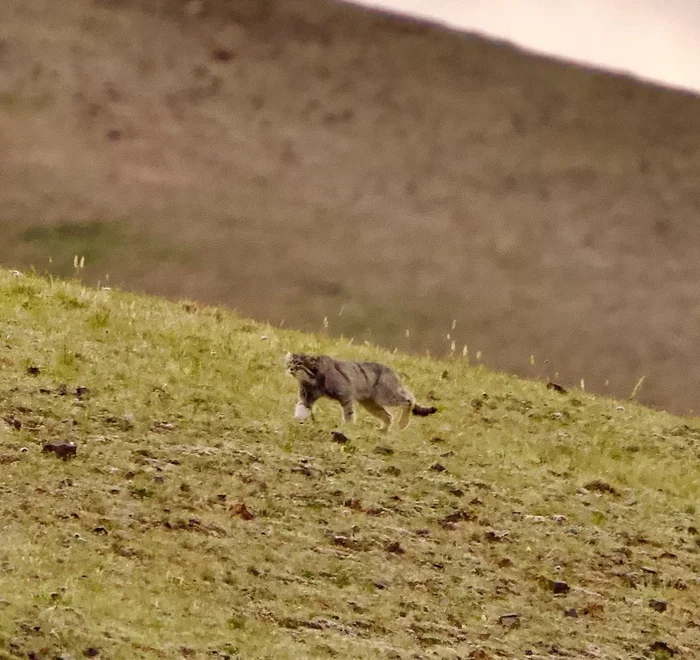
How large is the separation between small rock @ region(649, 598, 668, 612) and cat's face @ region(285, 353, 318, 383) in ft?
5.54

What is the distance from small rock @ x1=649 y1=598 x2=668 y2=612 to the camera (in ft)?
11.4

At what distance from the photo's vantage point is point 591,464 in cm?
466

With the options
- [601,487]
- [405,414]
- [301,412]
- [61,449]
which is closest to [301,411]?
[301,412]

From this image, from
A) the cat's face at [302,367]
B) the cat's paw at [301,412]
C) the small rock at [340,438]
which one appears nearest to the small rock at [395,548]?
the small rock at [340,438]

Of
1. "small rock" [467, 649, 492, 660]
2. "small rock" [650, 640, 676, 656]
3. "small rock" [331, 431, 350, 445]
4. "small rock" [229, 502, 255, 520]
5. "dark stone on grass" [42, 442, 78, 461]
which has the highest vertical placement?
"small rock" [650, 640, 676, 656]

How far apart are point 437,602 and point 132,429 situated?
1401mm

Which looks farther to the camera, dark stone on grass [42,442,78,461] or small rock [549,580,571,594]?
dark stone on grass [42,442,78,461]

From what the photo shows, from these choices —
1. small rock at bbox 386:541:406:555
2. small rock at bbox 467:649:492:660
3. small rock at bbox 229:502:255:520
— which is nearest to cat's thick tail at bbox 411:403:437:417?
small rock at bbox 386:541:406:555

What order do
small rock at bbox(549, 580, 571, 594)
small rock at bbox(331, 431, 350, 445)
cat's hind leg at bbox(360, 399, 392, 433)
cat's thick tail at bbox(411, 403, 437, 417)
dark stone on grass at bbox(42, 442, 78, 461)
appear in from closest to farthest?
small rock at bbox(549, 580, 571, 594) → dark stone on grass at bbox(42, 442, 78, 461) → small rock at bbox(331, 431, 350, 445) → cat's hind leg at bbox(360, 399, 392, 433) → cat's thick tail at bbox(411, 403, 437, 417)

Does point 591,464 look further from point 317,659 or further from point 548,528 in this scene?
point 317,659

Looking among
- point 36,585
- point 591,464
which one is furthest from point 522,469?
point 36,585

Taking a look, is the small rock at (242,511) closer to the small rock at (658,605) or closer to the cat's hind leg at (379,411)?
the cat's hind leg at (379,411)

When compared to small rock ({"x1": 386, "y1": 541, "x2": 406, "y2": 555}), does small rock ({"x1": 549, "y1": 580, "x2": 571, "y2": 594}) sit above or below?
above

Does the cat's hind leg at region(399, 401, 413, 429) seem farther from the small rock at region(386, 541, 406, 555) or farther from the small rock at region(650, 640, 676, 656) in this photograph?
the small rock at region(650, 640, 676, 656)
